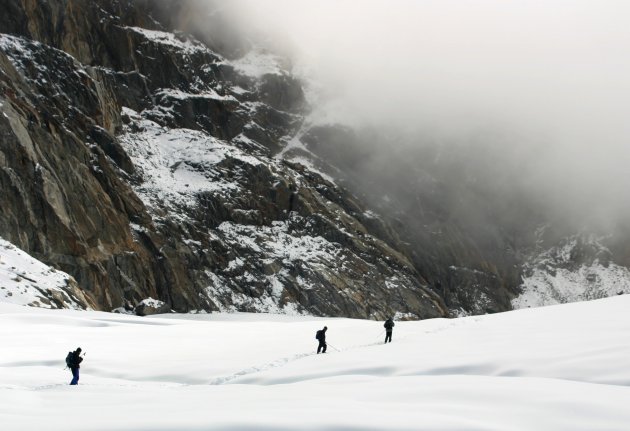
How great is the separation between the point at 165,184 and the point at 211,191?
572 cm

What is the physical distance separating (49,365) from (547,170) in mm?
121294

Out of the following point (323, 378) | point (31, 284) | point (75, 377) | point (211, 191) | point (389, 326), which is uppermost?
point (211, 191)

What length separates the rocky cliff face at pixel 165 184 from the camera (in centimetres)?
4728

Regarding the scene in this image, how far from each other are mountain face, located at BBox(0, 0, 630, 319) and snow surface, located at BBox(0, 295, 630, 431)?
16.1 m

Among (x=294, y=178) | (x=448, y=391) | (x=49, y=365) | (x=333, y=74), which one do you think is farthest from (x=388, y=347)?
(x=333, y=74)

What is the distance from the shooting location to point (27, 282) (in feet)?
96.7

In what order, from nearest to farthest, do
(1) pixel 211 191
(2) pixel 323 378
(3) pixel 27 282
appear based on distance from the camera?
(2) pixel 323 378
(3) pixel 27 282
(1) pixel 211 191

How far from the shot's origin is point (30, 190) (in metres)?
44.5

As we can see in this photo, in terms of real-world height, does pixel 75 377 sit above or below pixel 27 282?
below

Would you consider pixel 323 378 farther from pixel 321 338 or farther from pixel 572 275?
pixel 572 275

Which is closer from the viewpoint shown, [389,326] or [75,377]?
[75,377]

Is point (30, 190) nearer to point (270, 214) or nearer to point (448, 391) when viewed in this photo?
point (270, 214)

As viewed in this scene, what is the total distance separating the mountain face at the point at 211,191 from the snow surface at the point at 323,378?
16053 mm

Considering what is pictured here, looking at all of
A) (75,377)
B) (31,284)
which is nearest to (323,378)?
(75,377)
